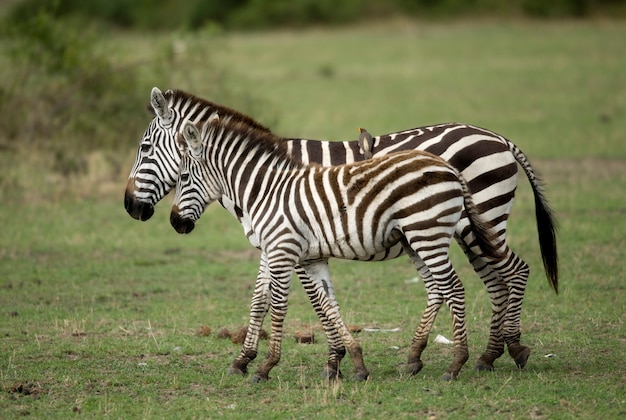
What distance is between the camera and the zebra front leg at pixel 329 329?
23.1 ft

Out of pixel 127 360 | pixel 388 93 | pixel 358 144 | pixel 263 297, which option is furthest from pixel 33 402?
pixel 388 93

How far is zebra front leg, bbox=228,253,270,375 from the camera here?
7.20 metres

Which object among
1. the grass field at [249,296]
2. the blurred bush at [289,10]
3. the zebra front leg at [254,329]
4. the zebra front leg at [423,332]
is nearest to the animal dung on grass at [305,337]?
the grass field at [249,296]

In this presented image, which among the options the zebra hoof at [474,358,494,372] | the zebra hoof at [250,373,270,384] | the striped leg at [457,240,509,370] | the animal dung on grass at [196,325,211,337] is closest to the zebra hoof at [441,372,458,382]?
the zebra hoof at [474,358,494,372]

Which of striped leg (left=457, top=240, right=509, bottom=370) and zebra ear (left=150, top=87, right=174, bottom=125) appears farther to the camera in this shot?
zebra ear (left=150, top=87, right=174, bottom=125)

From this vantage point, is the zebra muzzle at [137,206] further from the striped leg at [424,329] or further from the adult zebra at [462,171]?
the striped leg at [424,329]

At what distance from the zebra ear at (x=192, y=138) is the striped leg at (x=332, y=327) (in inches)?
48.7

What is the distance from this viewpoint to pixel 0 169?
625 inches

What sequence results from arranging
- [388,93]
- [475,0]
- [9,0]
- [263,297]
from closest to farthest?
[263,297], [388,93], [475,0], [9,0]

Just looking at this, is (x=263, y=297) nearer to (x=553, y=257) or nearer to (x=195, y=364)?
(x=195, y=364)

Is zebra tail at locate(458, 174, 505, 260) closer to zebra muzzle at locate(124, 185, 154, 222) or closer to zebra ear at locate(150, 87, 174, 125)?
zebra ear at locate(150, 87, 174, 125)

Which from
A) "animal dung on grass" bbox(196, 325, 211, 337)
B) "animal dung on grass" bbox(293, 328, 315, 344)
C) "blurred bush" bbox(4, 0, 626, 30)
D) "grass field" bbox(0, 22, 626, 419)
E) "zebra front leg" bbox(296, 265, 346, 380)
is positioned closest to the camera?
"grass field" bbox(0, 22, 626, 419)

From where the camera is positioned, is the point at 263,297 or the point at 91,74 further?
the point at 91,74

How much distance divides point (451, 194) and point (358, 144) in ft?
4.19
